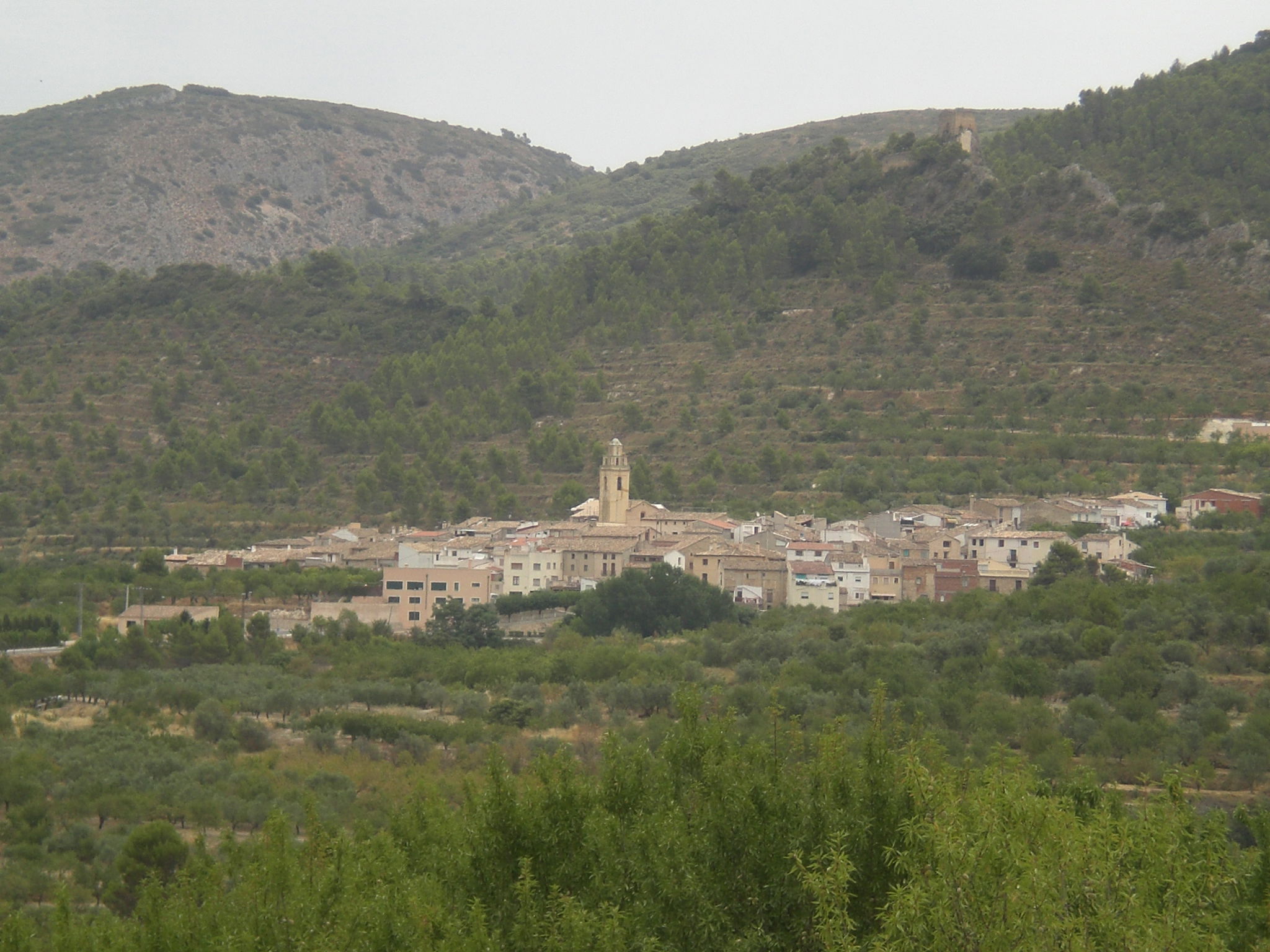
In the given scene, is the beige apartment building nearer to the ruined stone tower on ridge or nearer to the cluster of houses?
the cluster of houses

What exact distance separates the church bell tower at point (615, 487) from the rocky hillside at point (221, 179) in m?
49.8

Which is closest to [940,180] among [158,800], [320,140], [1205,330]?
[1205,330]

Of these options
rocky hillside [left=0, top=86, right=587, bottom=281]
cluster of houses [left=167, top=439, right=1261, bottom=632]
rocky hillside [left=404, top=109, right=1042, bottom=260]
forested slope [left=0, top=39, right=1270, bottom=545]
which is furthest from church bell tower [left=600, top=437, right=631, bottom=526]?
rocky hillside [left=0, top=86, right=587, bottom=281]

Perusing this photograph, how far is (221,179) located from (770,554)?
69.4m

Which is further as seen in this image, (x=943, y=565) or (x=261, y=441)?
(x=261, y=441)

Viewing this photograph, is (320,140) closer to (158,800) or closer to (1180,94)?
(1180,94)

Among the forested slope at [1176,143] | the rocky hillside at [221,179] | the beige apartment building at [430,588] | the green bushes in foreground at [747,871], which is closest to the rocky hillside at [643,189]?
the rocky hillside at [221,179]

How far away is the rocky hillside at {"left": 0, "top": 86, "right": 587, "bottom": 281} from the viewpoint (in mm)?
85312

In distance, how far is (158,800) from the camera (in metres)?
19.5

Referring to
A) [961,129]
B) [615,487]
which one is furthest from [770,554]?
[961,129]

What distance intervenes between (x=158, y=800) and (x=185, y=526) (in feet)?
75.7

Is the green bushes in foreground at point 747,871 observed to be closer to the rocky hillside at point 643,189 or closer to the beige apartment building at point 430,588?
the beige apartment building at point 430,588

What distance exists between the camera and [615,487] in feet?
129

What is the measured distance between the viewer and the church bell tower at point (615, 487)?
1544 inches
